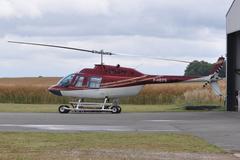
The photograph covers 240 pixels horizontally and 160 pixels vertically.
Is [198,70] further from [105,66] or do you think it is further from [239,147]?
[239,147]

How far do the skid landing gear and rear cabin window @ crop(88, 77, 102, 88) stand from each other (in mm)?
921

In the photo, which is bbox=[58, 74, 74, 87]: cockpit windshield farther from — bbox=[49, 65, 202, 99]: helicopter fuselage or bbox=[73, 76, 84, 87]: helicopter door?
bbox=[73, 76, 84, 87]: helicopter door

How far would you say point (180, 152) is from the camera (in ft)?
47.3

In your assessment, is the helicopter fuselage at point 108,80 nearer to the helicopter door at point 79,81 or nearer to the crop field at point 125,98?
the helicopter door at point 79,81

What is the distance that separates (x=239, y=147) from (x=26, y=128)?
27.4ft

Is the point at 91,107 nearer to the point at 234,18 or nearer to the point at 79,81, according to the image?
the point at 79,81

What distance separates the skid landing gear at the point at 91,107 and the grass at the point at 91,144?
14.4 metres

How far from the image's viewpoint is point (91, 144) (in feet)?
51.9

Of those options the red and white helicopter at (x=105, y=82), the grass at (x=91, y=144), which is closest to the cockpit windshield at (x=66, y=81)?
the red and white helicopter at (x=105, y=82)

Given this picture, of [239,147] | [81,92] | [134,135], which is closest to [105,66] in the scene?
[81,92]

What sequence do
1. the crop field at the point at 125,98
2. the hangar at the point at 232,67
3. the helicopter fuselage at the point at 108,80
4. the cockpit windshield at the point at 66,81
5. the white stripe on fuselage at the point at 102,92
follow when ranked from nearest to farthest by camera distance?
the helicopter fuselage at the point at 108,80 → the white stripe on fuselage at the point at 102,92 → the cockpit windshield at the point at 66,81 → the hangar at the point at 232,67 → the crop field at the point at 125,98

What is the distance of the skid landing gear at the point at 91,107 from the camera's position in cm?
3388

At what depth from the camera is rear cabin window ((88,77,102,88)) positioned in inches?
1357

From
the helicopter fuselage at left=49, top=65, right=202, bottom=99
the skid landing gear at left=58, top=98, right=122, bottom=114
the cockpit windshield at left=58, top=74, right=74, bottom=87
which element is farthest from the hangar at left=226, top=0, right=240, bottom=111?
the cockpit windshield at left=58, top=74, right=74, bottom=87
